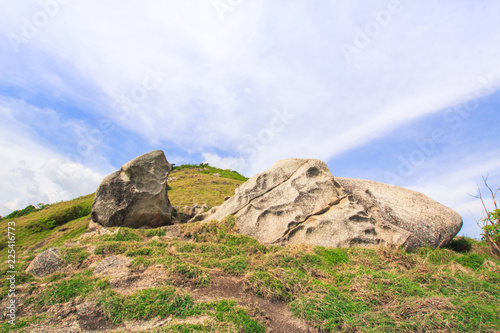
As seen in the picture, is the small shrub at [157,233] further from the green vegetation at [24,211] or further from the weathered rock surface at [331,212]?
the green vegetation at [24,211]

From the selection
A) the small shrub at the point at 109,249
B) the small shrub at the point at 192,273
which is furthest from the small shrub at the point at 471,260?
the small shrub at the point at 109,249

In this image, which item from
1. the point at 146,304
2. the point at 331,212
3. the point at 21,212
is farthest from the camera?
the point at 21,212

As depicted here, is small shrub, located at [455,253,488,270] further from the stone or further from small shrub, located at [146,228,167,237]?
the stone

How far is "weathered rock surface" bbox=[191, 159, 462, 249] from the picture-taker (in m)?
11.8

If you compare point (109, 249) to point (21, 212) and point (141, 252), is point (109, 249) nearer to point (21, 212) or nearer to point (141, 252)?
point (141, 252)

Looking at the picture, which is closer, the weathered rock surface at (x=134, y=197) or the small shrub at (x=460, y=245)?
the small shrub at (x=460, y=245)

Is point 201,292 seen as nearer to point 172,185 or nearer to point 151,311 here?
point 151,311

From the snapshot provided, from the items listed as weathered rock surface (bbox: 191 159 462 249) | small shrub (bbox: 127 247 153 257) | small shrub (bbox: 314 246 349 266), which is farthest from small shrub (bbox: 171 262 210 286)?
weathered rock surface (bbox: 191 159 462 249)

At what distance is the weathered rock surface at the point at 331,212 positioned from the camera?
466 inches

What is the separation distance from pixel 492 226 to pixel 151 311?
1337cm

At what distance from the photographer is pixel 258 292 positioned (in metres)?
7.51

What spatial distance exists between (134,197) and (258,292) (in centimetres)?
1254

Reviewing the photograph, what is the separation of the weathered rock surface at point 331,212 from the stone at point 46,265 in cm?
768

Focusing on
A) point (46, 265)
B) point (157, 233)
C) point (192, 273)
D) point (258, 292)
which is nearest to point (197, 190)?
point (157, 233)
